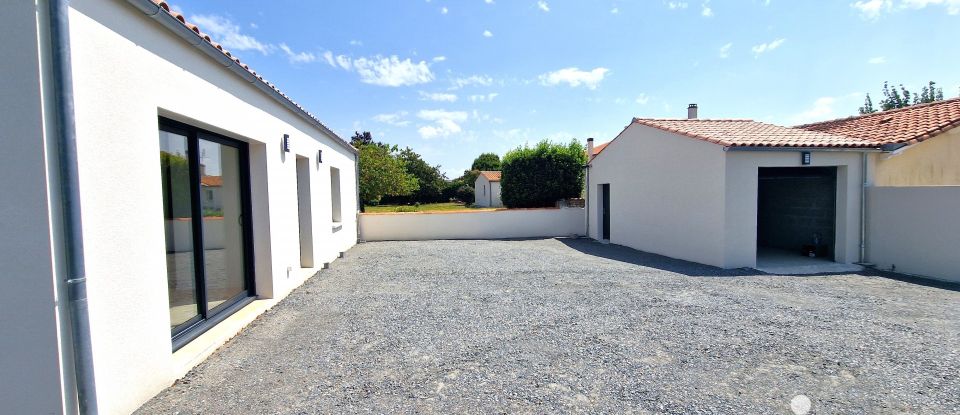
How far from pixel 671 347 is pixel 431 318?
3080 mm

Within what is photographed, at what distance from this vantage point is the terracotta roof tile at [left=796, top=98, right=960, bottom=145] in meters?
10.3

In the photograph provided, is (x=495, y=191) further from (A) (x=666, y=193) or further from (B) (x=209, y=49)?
(B) (x=209, y=49)

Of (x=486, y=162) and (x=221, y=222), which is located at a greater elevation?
(x=486, y=162)

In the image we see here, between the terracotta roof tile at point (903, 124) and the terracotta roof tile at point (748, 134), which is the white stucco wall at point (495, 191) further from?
the terracotta roof tile at point (903, 124)

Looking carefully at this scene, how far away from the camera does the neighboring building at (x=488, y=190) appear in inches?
1651

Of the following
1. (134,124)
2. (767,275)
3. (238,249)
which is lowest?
(767,275)

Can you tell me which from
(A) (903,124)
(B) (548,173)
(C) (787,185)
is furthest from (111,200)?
(B) (548,173)

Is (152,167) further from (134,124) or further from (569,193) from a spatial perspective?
(569,193)

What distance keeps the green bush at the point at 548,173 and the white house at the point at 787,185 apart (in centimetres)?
733

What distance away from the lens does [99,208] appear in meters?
3.02

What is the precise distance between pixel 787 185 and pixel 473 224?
1044 centimetres

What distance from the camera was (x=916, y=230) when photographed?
885cm

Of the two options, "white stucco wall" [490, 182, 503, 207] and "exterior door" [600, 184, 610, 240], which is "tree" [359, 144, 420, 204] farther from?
"white stucco wall" [490, 182, 503, 207]

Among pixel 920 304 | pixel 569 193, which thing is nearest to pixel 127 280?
pixel 920 304
